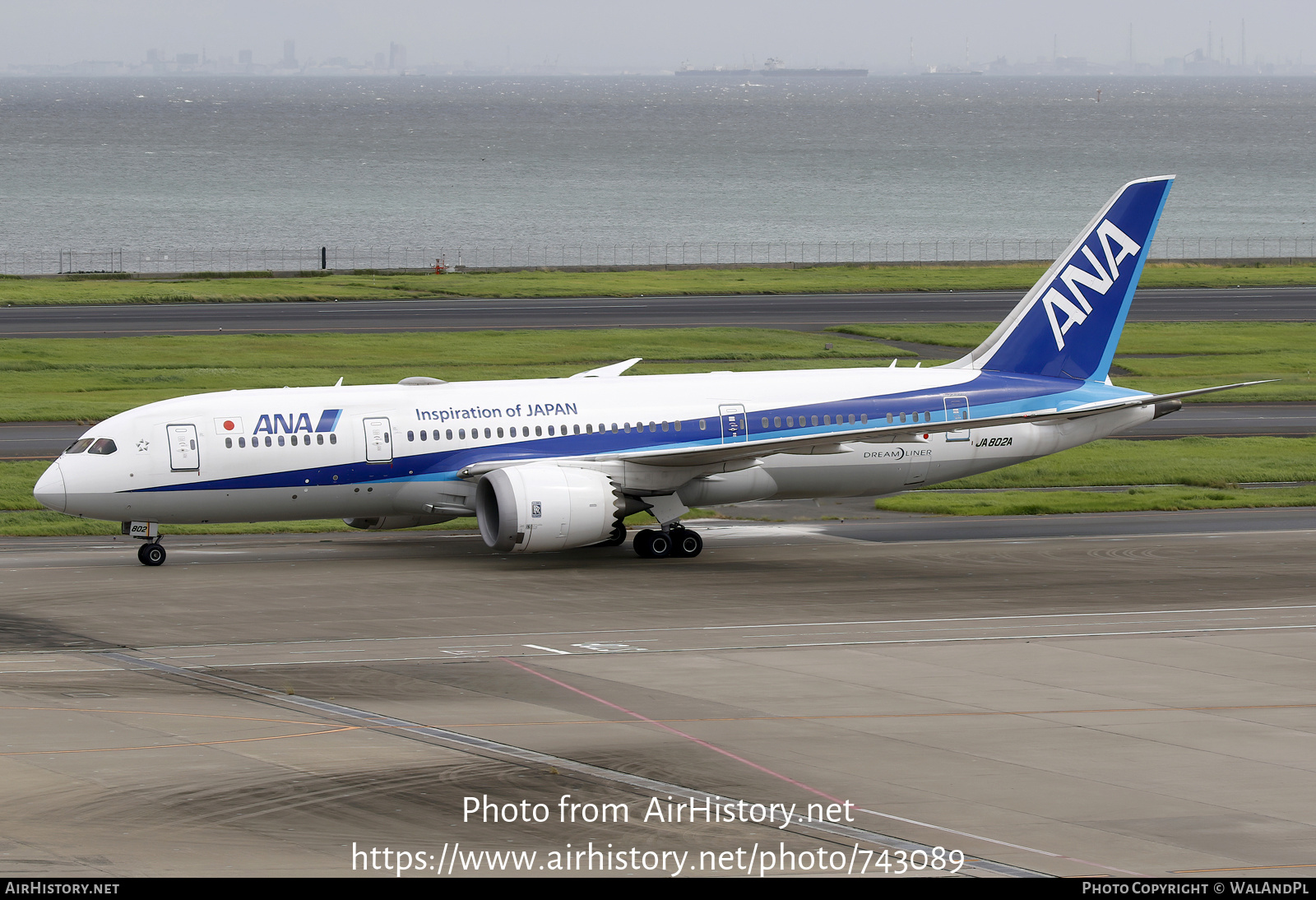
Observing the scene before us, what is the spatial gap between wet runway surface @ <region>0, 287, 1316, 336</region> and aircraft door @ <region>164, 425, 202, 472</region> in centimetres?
4819

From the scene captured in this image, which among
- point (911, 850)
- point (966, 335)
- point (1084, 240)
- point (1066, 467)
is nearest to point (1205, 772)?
point (911, 850)

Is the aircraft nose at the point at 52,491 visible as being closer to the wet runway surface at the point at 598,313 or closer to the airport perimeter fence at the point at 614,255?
the wet runway surface at the point at 598,313

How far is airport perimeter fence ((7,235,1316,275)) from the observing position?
15588 centimetres

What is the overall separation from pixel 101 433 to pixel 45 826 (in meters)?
23.2

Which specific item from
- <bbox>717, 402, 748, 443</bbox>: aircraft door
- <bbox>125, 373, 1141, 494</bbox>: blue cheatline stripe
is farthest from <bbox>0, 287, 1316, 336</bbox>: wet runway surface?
<bbox>717, 402, 748, 443</bbox>: aircraft door

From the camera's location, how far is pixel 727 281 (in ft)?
387

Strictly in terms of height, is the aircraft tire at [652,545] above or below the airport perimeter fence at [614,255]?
below

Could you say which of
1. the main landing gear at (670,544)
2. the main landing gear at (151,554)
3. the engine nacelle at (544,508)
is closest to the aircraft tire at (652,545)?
the main landing gear at (670,544)

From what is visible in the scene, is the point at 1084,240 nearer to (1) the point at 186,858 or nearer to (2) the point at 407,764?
(2) the point at 407,764

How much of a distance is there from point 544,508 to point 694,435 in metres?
5.61

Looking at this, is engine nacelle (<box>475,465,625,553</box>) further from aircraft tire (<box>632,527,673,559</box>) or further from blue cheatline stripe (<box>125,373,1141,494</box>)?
aircraft tire (<box>632,527,673,559</box>)

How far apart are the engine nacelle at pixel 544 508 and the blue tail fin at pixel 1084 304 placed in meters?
13.0

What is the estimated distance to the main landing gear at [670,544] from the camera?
1768 inches

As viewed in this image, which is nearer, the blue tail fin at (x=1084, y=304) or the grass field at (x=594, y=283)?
the blue tail fin at (x=1084, y=304)
